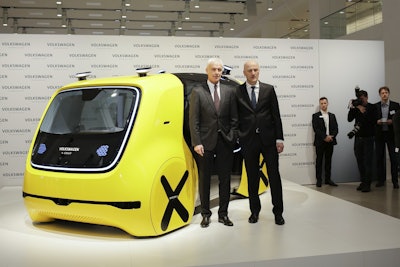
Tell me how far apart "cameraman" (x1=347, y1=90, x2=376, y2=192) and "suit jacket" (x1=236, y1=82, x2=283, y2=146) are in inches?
114

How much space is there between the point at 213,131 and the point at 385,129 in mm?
3816

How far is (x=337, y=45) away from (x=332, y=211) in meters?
3.50

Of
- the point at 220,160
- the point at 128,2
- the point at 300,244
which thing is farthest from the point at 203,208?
the point at 128,2

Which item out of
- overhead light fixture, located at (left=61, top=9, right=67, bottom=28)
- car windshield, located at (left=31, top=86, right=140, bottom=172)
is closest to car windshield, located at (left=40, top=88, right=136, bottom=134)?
car windshield, located at (left=31, top=86, right=140, bottom=172)

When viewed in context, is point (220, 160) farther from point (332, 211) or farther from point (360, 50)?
point (360, 50)

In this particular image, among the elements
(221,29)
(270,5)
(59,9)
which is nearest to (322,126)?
(270,5)

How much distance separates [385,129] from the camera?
6.55 metres

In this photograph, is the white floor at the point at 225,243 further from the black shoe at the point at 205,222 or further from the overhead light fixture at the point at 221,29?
the overhead light fixture at the point at 221,29

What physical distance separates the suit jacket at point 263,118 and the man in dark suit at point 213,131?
10 centimetres

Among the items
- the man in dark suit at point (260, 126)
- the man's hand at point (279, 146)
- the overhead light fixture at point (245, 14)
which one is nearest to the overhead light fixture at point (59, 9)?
the overhead light fixture at point (245, 14)

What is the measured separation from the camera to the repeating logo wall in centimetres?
635

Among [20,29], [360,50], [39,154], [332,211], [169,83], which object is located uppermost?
[20,29]

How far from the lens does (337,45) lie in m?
7.03

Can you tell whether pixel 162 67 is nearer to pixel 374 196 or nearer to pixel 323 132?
pixel 323 132
